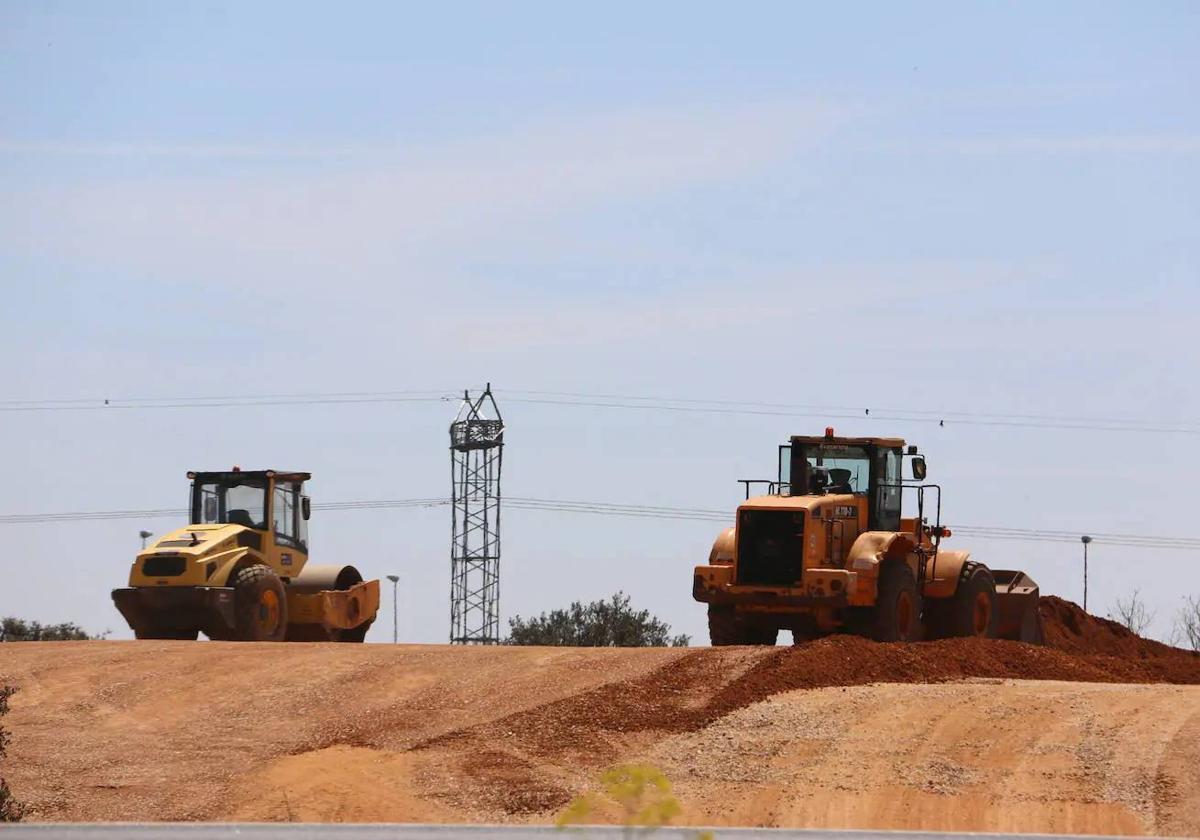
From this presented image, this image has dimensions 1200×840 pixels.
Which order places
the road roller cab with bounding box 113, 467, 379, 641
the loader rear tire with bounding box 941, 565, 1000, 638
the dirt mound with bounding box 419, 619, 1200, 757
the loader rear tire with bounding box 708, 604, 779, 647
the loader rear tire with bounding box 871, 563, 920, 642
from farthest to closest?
the road roller cab with bounding box 113, 467, 379, 641, the loader rear tire with bounding box 941, 565, 1000, 638, the loader rear tire with bounding box 708, 604, 779, 647, the loader rear tire with bounding box 871, 563, 920, 642, the dirt mound with bounding box 419, 619, 1200, 757

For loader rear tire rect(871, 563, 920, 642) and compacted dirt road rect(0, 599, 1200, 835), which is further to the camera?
loader rear tire rect(871, 563, 920, 642)

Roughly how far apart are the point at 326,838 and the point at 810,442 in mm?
16610

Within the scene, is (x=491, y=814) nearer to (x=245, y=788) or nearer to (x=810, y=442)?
(x=245, y=788)

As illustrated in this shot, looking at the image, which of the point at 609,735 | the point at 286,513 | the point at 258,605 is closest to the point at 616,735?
the point at 609,735

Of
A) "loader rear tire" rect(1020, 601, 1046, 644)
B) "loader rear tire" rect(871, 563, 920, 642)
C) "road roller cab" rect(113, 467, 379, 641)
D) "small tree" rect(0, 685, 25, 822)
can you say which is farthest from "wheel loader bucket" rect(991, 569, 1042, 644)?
"small tree" rect(0, 685, 25, 822)

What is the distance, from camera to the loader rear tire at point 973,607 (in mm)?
27438

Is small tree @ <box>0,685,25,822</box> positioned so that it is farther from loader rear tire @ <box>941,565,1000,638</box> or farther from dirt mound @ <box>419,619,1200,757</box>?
loader rear tire @ <box>941,565,1000,638</box>

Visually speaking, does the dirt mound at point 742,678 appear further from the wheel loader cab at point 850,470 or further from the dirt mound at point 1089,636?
the dirt mound at point 1089,636

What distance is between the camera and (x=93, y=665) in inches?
958

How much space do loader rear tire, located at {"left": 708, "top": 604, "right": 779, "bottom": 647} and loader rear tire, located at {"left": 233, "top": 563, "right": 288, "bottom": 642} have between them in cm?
723

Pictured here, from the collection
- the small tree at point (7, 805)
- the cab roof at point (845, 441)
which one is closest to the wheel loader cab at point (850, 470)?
the cab roof at point (845, 441)

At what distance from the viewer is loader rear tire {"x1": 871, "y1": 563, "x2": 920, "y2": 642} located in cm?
2555

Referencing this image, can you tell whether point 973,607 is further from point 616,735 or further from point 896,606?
point 616,735

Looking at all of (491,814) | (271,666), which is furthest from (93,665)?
(491,814)
